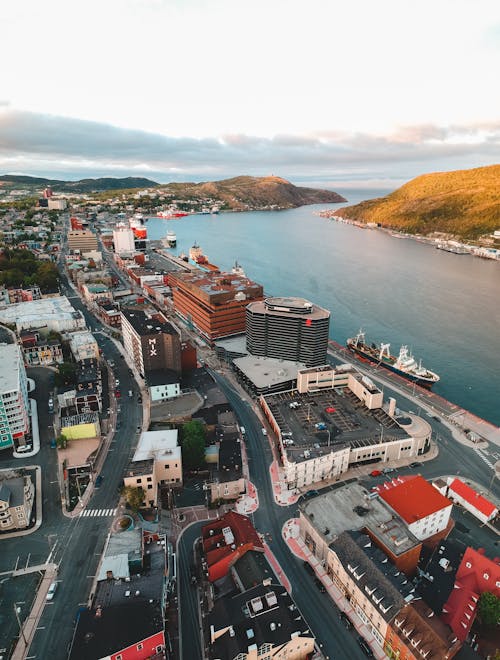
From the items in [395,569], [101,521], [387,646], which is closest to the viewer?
[387,646]

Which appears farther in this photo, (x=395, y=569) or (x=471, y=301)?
(x=471, y=301)

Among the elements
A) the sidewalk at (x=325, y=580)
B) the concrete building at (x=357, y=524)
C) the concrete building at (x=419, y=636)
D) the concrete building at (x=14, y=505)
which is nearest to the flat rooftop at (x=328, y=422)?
the concrete building at (x=357, y=524)

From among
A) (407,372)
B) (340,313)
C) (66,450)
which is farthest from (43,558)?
(340,313)

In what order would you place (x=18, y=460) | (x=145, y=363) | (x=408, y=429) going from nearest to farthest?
(x=18, y=460)
(x=408, y=429)
(x=145, y=363)

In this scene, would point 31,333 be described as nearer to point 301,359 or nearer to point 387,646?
point 301,359

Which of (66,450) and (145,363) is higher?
(145,363)

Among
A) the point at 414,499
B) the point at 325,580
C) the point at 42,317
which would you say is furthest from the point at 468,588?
the point at 42,317

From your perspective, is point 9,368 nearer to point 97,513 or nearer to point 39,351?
point 39,351
